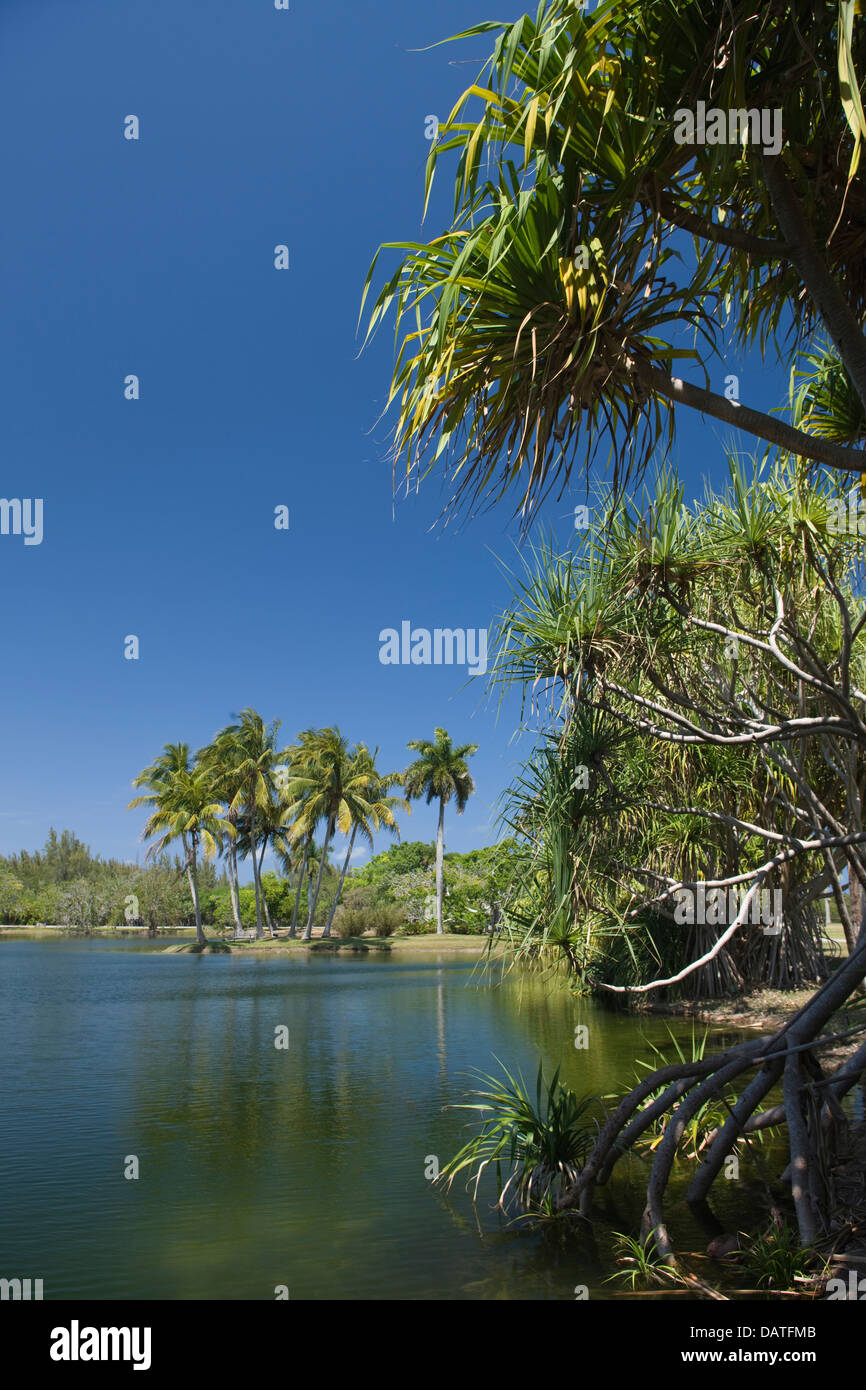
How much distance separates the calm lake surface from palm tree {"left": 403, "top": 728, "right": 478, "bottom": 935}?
33.6m

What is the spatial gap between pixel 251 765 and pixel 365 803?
→ 23.7 ft

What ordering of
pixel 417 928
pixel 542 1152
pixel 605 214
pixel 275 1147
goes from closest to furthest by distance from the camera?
pixel 605 214 → pixel 542 1152 → pixel 275 1147 → pixel 417 928

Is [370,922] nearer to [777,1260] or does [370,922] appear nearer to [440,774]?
[440,774]

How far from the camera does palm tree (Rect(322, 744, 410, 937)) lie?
164 feet

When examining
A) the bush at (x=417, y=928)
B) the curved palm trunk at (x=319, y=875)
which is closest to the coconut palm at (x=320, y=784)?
the curved palm trunk at (x=319, y=875)

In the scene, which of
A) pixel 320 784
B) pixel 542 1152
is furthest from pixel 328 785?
pixel 542 1152

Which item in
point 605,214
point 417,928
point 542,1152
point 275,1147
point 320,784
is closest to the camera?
point 605,214

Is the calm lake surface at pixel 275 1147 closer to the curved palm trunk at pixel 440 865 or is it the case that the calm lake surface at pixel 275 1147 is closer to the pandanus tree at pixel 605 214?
the pandanus tree at pixel 605 214

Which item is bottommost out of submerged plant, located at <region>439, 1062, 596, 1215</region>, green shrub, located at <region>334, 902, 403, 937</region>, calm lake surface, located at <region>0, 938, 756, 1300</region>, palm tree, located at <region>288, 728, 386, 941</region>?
green shrub, located at <region>334, 902, 403, 937</region>

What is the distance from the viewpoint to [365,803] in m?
50.4

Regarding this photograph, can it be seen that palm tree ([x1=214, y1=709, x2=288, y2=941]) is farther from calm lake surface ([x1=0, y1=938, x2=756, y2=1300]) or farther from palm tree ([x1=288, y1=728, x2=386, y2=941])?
calm lake surface ([x1=0, y1=938, x2=756, y2=1300])

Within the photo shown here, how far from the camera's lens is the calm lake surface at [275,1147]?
6.40 metres

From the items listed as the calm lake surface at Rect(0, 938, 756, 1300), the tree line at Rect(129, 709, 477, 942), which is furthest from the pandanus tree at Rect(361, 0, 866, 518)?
the tree line at Rect(129, 709, 477, 942)

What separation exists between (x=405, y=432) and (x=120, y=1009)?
2162 centimetres
